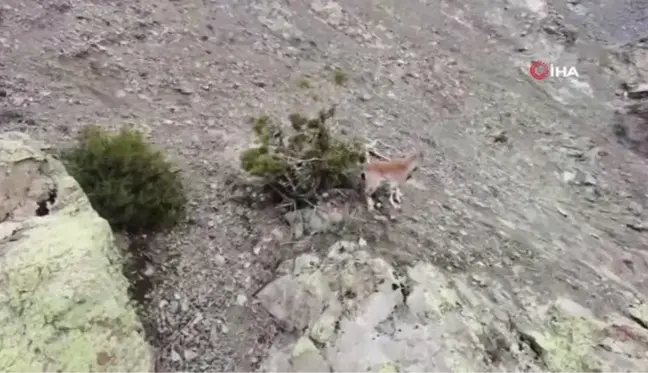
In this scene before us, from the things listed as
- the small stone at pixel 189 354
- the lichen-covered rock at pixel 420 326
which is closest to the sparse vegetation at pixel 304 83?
the lichen-covered rock at pixel 420 326

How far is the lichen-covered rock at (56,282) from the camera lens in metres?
3.37

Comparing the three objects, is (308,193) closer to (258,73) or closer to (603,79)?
(258,73)

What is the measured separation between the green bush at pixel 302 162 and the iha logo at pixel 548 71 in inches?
137

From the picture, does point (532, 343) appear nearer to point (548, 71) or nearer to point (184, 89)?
point (184, 89)

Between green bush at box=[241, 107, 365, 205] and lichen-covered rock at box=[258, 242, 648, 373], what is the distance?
0.56 metres

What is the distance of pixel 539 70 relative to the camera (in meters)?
7.56

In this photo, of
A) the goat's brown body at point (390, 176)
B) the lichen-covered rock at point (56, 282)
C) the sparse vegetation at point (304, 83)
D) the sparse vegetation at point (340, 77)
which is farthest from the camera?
the sparse vegetation at point (340, 77)

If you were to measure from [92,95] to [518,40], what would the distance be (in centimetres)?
511

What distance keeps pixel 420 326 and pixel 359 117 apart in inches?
109

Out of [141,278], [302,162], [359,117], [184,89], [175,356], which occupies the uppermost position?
[302,162]

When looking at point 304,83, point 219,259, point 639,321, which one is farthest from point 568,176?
point 219,259

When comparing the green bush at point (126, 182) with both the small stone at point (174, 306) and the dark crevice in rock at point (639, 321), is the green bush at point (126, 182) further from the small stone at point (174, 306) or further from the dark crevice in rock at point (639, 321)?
the dark crevice in rock at point (639, 321)

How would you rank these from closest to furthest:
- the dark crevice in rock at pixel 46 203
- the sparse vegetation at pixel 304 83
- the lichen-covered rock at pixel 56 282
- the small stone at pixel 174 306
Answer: the lichen-covered rock at pixel 56 282, the dark crevice in rock at pixel 46 203, the small stone at pixel 174 306, the sparse vegetation at pixel 304 83

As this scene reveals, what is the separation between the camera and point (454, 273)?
461cm
